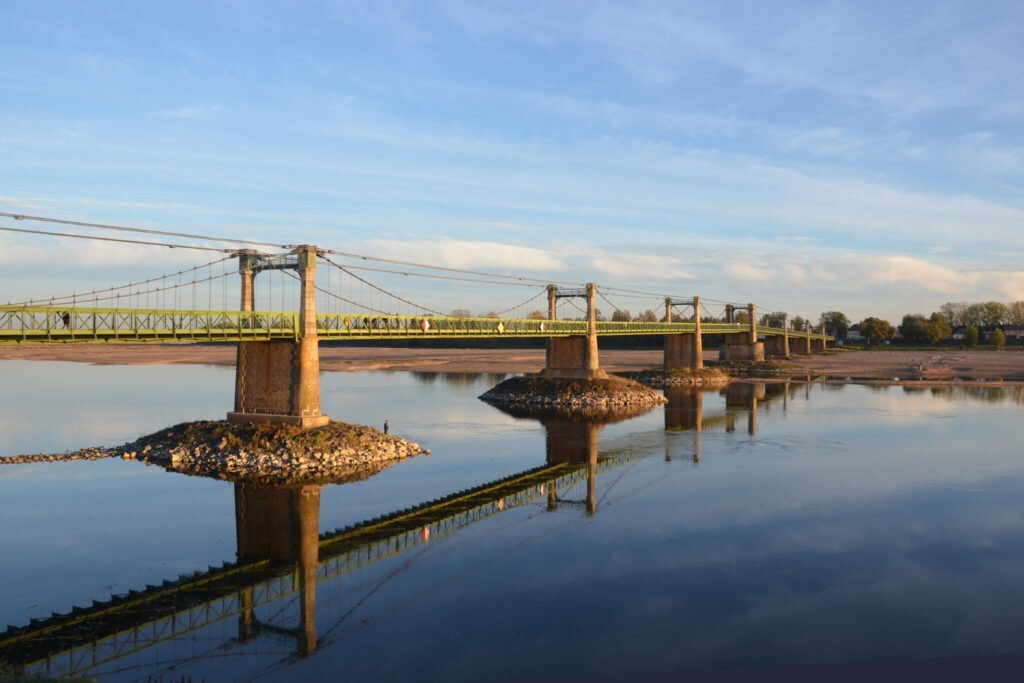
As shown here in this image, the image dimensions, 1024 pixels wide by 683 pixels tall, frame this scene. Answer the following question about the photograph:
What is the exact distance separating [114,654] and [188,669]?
7.85ft

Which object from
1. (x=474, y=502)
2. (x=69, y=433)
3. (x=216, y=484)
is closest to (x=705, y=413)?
(x=474, y=502)

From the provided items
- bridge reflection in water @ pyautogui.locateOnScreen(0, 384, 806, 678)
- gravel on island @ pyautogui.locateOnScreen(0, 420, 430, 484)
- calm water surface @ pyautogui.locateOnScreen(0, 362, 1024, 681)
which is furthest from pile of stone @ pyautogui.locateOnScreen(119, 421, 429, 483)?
bridge reflection in water @ pyautogui.locateOnScreen(0, 384, 806, 678)

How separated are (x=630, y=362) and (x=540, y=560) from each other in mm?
133161

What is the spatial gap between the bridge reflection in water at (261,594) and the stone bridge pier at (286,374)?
829 cm

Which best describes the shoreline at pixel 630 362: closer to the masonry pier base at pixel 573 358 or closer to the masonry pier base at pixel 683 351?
the masonry pier base at pixel 683 351

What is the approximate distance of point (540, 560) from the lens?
1046 inches

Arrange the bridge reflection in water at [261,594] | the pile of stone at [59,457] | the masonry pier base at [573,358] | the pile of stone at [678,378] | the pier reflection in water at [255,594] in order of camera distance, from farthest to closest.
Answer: the pile of stone at [678,378]
the masonry pier base at [573,358]
the pile of stone at [59,457]
the pier reflection in water at [255,594]
the bridge reflection in water at [261,594]

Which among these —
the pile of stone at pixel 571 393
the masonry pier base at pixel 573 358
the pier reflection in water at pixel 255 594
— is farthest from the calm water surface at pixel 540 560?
the masonry pier base at pixel 573 358

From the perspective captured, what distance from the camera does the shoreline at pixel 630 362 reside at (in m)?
127

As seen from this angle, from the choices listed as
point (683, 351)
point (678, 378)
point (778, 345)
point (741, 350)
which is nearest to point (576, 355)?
point (678, 378)

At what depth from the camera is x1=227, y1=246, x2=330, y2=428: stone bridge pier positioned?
46.0 metres

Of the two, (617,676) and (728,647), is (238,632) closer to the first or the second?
(617,676)

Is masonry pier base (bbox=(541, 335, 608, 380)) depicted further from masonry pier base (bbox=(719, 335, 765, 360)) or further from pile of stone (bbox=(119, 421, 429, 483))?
masonry pier base (bbox=(719, 335, 765, 360))

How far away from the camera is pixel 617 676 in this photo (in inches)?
679
